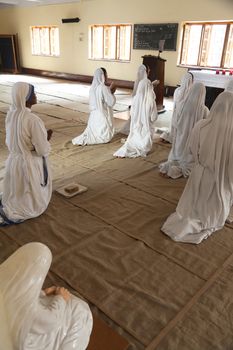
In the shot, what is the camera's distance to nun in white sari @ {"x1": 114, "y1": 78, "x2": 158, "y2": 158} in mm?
4309

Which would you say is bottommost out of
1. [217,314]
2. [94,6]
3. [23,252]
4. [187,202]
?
[217,314]

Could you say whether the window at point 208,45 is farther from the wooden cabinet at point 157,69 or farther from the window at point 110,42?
the window at point 110,42

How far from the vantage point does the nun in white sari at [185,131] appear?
139 inches

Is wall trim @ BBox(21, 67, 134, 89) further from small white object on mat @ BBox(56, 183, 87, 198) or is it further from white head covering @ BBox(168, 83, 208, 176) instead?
small white object on mat @ BBox(56, 183, 87, 198)

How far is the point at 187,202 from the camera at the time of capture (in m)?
2.69

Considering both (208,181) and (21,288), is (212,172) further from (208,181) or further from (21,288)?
(21,288)

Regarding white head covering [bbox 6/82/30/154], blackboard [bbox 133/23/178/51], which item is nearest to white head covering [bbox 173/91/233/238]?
white head covering [bbox 6/82/30/154]

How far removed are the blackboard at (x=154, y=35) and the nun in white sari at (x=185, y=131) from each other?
6327 millimetres

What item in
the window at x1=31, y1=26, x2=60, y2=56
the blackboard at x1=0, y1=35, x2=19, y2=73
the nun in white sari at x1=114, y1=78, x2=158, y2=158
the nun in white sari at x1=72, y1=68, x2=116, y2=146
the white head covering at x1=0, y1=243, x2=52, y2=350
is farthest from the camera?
the blackboard at x1=0, y1=35, x2=19, y2=73

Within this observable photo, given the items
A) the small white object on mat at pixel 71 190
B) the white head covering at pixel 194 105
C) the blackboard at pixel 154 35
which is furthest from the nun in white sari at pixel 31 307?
the blackboard at pixel 154 35

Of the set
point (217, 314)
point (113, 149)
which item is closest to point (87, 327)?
point (217, 314)

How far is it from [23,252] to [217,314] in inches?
57.3

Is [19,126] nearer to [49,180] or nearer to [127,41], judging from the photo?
[49,180]

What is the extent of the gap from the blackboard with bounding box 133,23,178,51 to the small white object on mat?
24.3 feet
